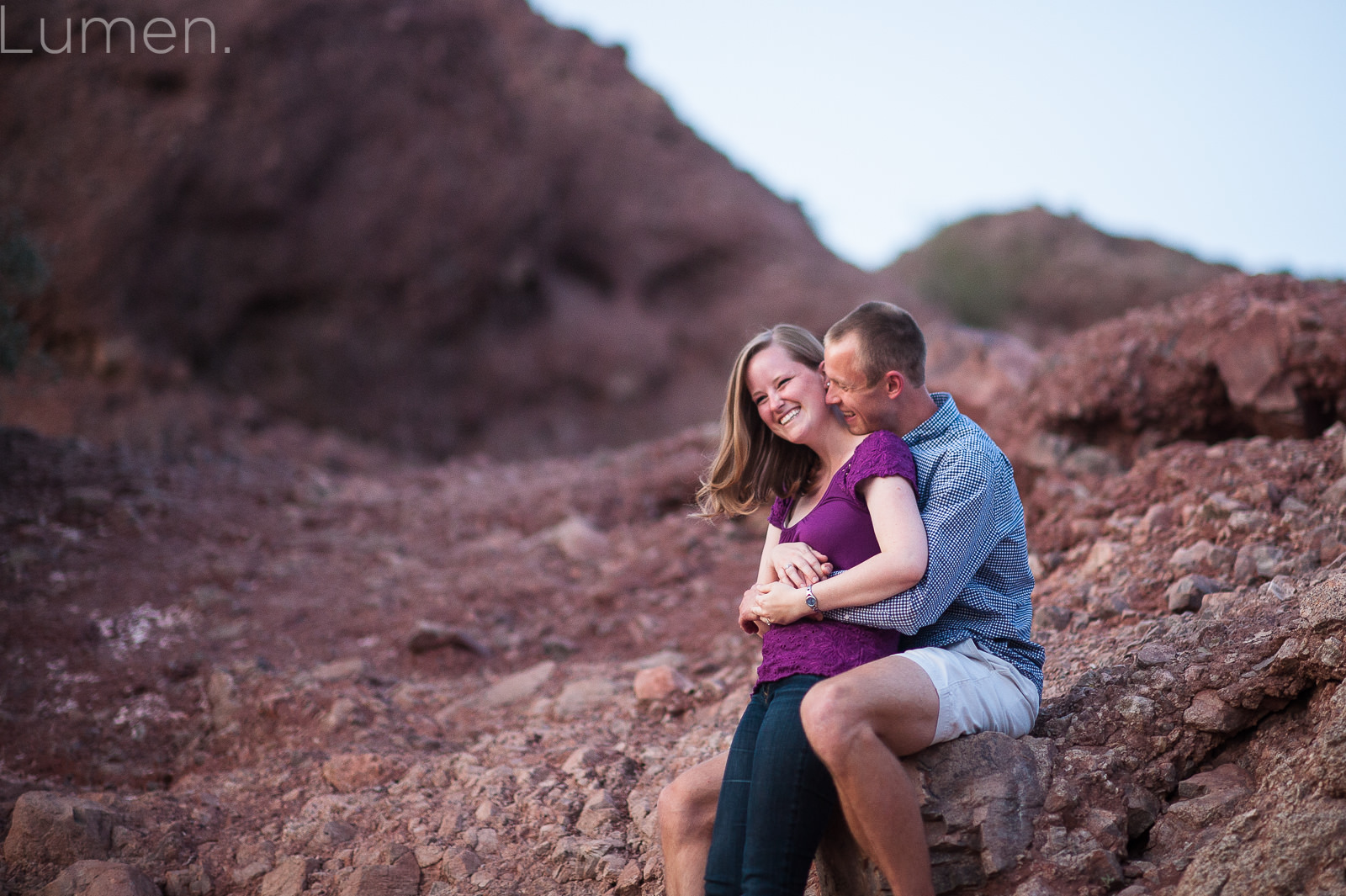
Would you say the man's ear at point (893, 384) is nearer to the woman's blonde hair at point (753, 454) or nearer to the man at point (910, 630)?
the man at point (910, 630)

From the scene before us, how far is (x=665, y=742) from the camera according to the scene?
3906 mm

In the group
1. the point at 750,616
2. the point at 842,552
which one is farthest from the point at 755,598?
the point at 842,552

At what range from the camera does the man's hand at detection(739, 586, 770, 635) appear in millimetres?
2770

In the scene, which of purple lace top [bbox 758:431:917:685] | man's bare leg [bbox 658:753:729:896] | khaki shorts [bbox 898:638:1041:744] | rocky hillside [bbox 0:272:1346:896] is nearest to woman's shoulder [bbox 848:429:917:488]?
purple lace top [bbox 758:431:917:685]

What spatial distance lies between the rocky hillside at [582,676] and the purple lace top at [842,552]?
0.37 metres

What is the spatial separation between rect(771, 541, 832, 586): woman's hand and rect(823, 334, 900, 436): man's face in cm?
43

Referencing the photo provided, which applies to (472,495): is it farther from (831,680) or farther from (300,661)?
(831,680)

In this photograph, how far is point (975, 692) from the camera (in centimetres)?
262

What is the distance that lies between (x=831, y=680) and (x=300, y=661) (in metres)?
3.64

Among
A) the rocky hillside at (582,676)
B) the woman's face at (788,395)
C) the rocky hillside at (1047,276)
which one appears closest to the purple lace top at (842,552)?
the woman's face at (788,395)

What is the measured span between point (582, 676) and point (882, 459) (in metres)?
2.60

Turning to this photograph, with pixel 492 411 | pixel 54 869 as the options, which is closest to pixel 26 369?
pixel 492 411

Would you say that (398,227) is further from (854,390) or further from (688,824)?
(688,824)
